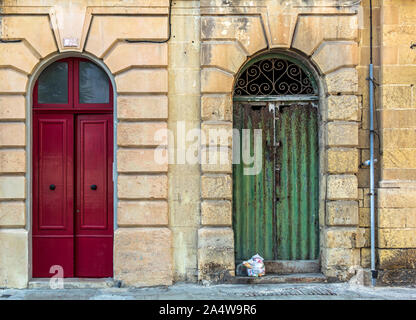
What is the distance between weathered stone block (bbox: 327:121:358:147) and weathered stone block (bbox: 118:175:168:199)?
261 cm

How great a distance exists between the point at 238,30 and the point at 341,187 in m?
2.87

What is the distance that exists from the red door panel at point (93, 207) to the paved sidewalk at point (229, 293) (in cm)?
47

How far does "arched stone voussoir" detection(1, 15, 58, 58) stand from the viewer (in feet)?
24.1

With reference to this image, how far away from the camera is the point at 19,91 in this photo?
24.1 ft

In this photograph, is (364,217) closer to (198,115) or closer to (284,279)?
(284,279)

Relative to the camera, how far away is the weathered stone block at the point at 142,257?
24.0 feet

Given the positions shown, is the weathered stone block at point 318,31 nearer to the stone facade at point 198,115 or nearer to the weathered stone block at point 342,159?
the stone facade at point 198,115

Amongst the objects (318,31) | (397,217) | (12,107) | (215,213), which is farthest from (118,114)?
(397,217)

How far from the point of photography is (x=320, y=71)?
756 centimetres
